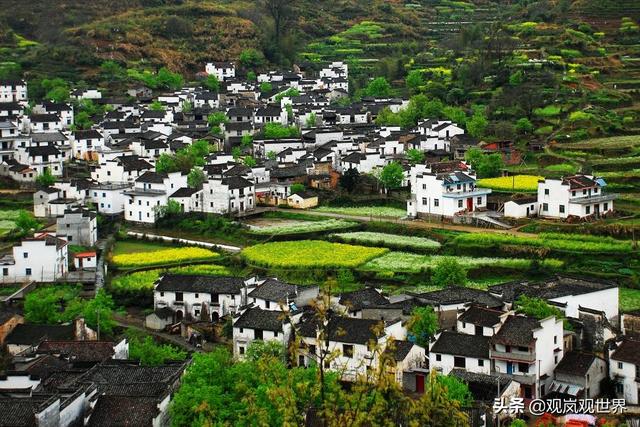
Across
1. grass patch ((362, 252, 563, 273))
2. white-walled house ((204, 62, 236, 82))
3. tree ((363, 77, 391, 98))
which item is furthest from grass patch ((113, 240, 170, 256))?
white-walled house ((204, 62, 236, 82))

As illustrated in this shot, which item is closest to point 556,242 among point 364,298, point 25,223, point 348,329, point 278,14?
point 364,298

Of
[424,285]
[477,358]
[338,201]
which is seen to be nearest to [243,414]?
[477,358]

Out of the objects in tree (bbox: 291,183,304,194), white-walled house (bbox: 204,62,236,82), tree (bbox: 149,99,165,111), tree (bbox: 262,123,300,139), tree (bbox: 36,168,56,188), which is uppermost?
white-walled house (bbox: 204,62,236,82)

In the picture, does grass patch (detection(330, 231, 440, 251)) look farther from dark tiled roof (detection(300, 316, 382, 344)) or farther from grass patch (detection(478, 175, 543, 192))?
dark tiled roof (detection(300, 316, 382, 344))

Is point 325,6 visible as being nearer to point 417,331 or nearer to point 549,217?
point 549,217

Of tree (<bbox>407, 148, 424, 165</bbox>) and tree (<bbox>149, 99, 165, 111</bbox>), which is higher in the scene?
tree (<bbox>149, 99, 165, 111</bbox>)

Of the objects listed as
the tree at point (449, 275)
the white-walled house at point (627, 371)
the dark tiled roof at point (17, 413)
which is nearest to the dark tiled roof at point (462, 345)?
the white-walled house at point (627, 371)
